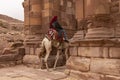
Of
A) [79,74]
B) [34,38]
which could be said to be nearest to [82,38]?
[79,74]

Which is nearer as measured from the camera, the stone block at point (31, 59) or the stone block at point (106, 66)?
the stone block at point (106, 66)

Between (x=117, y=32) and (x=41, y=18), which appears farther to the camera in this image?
(x=41, y=18)

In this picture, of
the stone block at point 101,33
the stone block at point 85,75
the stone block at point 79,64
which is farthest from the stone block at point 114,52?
the stone block at point 79,64

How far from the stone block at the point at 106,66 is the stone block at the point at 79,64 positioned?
21cm

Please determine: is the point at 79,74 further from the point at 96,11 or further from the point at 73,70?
the point at 96,11

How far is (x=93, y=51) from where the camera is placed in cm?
600

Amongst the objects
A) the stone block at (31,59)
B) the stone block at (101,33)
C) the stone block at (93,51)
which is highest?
the stone block at (101,33)

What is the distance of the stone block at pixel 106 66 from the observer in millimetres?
5348

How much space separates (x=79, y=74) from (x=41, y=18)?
178 inches

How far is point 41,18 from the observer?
1009cm

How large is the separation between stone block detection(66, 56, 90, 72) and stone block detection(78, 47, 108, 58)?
17 centimetres

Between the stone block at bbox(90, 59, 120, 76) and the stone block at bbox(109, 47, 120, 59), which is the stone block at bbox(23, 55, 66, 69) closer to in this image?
the stone block at bbox(90, 59, 120, 76)

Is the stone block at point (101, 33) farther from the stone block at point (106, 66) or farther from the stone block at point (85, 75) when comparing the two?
the stone block at point (85, 75)

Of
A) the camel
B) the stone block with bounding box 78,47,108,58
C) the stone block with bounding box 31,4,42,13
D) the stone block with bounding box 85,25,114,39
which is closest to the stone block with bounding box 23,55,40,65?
the camel
